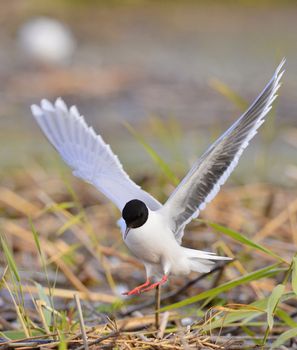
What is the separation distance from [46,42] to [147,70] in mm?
1524

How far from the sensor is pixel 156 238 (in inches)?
113

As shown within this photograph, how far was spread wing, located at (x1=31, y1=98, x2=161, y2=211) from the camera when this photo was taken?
3.22 m

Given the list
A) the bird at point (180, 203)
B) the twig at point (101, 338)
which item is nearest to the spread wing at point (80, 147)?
the bird at point (180, 203)

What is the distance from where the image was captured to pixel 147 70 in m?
12.4

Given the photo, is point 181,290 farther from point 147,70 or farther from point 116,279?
point 147,70

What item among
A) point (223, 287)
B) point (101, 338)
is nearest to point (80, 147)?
point (223, 287)

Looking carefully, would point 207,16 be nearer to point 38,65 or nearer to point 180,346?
point 38,65

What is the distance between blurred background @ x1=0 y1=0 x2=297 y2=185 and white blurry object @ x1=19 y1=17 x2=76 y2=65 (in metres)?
0.02

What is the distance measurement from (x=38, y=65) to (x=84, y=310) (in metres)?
8.96

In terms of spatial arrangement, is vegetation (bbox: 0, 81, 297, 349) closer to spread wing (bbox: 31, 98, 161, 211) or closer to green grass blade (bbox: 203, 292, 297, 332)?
green grass blade (bbox: 203, 292, 297, 332)

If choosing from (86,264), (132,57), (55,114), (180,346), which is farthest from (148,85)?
(180,346)

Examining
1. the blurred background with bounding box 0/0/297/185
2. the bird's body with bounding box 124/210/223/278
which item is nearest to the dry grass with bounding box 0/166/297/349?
the bird's body with bounding box 124/210/223/278

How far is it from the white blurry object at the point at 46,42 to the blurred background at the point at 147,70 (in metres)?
0.02

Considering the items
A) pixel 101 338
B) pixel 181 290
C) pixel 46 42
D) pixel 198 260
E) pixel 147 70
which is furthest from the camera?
pixel 46 42
